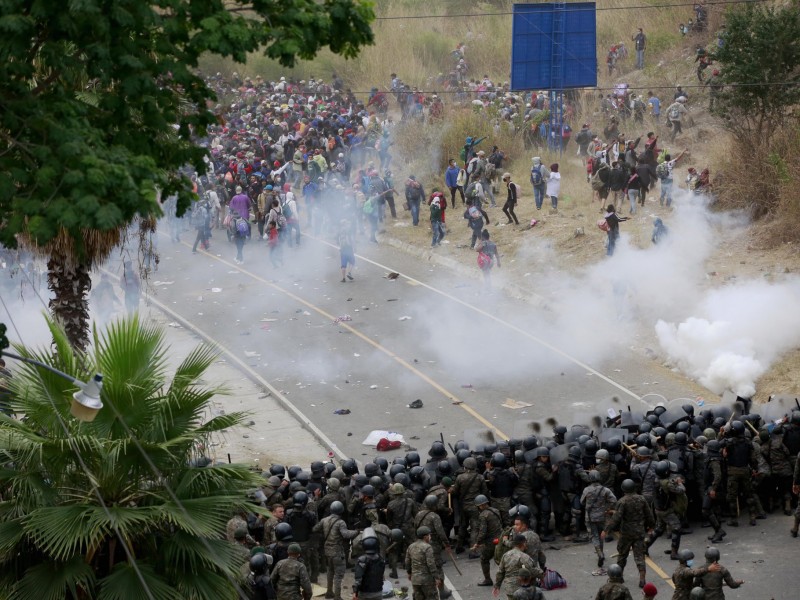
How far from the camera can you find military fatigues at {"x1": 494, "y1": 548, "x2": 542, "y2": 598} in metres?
12.0

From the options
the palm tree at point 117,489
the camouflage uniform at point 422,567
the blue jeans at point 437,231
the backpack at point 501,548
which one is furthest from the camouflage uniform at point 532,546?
the blue jeans at point 437,231

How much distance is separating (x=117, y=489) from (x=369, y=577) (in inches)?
141

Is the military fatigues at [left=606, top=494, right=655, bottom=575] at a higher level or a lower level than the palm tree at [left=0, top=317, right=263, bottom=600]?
lower

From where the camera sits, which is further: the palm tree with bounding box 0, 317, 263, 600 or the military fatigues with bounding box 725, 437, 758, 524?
the military fatigues with bounding box 725, 437, 758, 524

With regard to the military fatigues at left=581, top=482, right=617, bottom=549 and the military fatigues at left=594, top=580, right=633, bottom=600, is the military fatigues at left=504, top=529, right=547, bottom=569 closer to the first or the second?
the military fatigues at left=594, top=580, right=633, bottom=600

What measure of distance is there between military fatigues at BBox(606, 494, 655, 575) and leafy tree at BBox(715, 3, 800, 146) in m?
16.3

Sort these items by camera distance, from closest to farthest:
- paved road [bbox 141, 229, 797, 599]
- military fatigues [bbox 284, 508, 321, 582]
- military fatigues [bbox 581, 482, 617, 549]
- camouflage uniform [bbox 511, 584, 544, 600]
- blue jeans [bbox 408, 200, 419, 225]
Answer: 1. camouflage uniform [bbox 511, 584, 544, 600]
2. military fatigues [bbox 284, 508, 321, 582]
3. military fatigues [bbox 581, 482, 617, 549]
4. paved road [bbox 141, 229, 797, 599]
5. blue jeans [bbox 408, 200, 419, 225]

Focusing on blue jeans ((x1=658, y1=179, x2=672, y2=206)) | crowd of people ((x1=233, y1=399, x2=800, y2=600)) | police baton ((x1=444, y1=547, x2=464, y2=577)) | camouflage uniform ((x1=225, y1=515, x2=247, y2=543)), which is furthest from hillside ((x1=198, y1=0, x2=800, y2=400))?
camouflage uniform ((x1=225, y1=515, x2=247, y2=543))

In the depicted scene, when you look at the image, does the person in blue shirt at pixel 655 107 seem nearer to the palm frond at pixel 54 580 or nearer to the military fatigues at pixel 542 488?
the military fatigues at pixel 542 488

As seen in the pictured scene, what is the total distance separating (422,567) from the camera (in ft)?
41.3

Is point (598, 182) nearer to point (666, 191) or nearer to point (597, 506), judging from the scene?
point (666, 191)

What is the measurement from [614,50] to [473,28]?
11814 mm

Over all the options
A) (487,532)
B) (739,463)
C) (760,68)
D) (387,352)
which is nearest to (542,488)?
(487,532)

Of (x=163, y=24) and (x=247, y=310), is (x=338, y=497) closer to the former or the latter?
(x=163, y=24)
